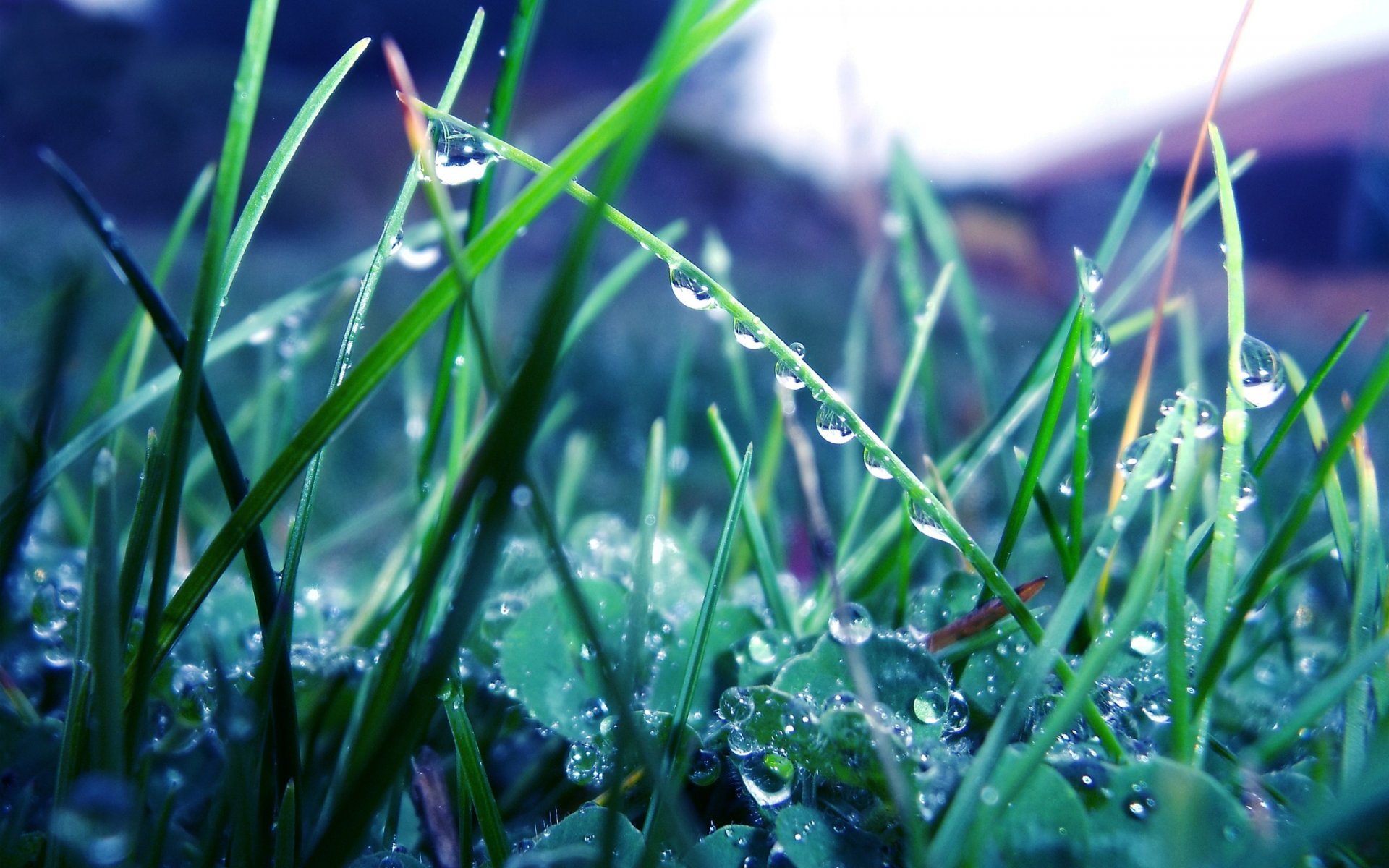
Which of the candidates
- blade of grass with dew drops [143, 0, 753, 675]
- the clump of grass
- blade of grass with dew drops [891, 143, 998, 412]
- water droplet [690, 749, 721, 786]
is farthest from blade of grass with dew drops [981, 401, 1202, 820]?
blade of grass with dew drops [891, 143, 998, 412]

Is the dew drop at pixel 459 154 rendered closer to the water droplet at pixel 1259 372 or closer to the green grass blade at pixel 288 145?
the green grass blade at pixel 288 145

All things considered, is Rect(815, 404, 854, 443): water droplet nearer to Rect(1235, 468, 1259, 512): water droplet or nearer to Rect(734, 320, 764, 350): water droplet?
Rect(734, 320, 764, 350): water droplet

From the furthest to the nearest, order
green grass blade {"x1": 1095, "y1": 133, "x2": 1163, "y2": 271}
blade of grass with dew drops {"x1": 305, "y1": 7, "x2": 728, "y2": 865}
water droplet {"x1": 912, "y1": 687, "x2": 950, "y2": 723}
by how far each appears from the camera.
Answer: green grass blade {"x1": 1095, "y1": 133, "x2": 1163, "y2": 271}
water droplet {"x1": 912, "y1": 687, "x2": 950, "y2": 723}
blade of grass with dew drops {"x1": 305, "y1": 7, "x2": 728, "y2": 865}

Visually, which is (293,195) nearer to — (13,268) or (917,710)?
(13,268)

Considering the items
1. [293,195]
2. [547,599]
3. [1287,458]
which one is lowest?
[547,599]

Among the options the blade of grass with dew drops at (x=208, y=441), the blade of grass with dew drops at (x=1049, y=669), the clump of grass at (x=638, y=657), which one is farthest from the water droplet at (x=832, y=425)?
the blade of grass with dew drops at (x=208, y=441)

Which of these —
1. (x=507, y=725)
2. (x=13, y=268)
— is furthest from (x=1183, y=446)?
(x=13, y=268)
